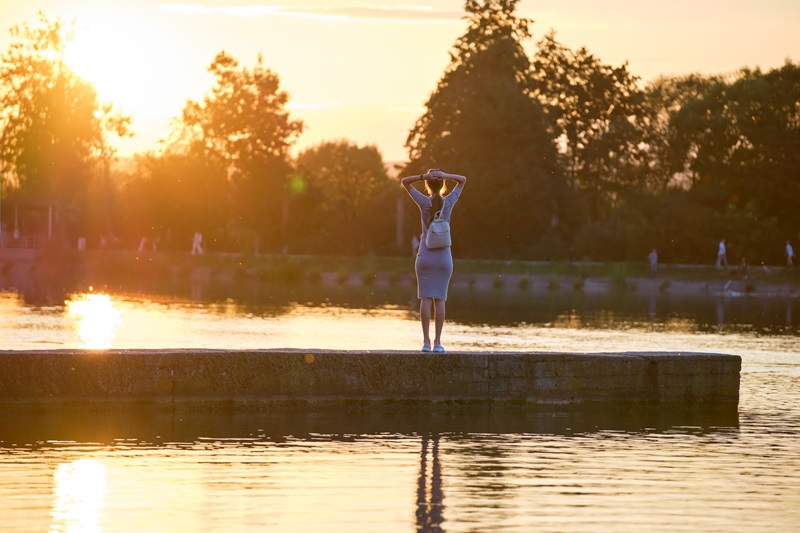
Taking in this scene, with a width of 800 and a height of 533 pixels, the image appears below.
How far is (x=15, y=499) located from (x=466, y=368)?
678cm

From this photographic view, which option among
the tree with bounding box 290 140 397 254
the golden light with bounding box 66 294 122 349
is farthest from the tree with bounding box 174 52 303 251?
the golden light with bounding box 66 294 122 349

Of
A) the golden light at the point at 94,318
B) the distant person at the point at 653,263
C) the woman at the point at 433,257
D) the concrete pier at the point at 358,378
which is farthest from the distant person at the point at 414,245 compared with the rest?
the woman at the point at 433,257

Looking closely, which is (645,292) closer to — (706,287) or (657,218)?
(706,287)

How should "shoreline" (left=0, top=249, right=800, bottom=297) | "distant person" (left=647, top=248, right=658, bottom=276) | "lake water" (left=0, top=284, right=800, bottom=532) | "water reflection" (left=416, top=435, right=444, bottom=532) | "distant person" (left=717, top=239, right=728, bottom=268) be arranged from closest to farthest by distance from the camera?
"water reflection" (left=416, top=435, right=444, bottom=532)
"lake water" (left=0, top=284, right=800, bottom=532)
"shoreline" (left=0, top=249, right=800, bottom=297)
"distant person" (left=647, top=248, right=658, bottom=276)
"distant person" (left=717, top=239, right=728, bottom=268)

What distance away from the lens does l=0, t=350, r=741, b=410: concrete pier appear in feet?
50.7

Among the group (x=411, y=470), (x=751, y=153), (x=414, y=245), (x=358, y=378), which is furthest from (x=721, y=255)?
(x=411, y=470)

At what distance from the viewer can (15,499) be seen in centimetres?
1073

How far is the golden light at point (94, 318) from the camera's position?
2778cm

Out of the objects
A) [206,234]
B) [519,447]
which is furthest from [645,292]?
[519,447]

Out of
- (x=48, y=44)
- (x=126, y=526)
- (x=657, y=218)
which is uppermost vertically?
(x=48, y=44)

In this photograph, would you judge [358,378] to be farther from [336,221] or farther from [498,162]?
[336,221]

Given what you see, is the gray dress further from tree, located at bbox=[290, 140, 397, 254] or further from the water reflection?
tree, located at bbox=[290, 140, 397, 254]

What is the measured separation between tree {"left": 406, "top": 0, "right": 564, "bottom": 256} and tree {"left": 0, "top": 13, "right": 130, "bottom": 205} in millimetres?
24842

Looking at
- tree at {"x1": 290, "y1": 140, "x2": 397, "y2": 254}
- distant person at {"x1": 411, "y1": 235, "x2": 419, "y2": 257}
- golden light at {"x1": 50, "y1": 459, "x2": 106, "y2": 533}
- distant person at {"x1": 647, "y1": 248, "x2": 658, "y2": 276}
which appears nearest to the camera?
golden light at {"x1": 50, "y1": 459, "x2": 106, "y2": 533}
